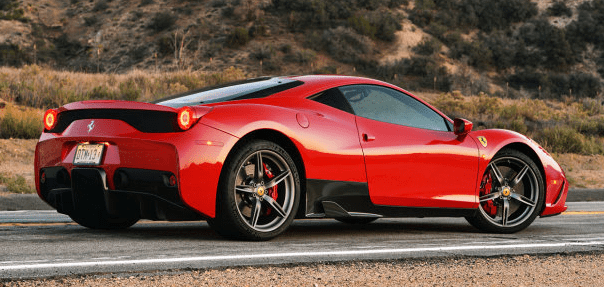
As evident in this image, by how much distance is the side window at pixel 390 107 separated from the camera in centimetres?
682

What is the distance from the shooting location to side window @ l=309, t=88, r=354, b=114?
6.56 meters

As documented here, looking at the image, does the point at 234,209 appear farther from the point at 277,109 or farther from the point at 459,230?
the point at 459,230

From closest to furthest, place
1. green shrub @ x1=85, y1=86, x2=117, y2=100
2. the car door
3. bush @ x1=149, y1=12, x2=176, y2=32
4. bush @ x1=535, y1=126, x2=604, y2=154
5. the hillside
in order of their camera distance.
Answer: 1. the car door
2. green shrub @ x1=85, y1=86, x2=117, y2=100
3. bush @ x1=535, y1=126, x2=604, y2=154
4. the hillside
5. bush @ x1=149, y1=12, x2=176, y2=32

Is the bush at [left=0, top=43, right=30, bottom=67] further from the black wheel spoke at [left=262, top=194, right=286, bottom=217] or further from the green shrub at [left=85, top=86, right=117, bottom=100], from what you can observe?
the black wheel spoke at [left=262, top=194, right=286, bottom=217]

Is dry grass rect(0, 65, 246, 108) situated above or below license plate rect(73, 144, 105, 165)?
above

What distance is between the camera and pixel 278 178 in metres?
6.01

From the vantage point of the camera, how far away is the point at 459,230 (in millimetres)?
7750

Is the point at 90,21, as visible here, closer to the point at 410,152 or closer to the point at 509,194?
the point at 509,194

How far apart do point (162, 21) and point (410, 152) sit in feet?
135

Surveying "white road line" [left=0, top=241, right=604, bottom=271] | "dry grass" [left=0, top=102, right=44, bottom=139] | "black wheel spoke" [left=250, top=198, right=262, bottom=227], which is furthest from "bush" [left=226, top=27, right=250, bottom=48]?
"black wheel spoke" [left=250, top=198, right=262, bottom=227]

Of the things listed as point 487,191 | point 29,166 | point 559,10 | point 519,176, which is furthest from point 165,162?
point 559,10

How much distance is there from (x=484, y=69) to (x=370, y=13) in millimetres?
7659

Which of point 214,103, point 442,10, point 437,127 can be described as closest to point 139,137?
point 214,103

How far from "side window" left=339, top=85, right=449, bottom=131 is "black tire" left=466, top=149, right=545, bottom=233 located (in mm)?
675
